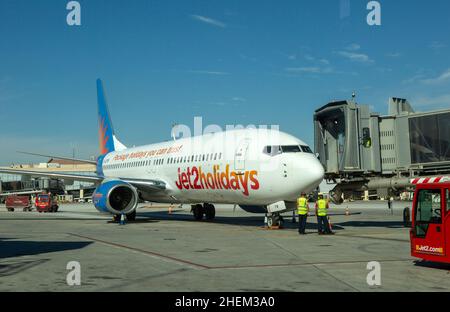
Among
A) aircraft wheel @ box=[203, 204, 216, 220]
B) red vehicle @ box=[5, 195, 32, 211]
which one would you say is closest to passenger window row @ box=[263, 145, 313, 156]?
aircraft wheel @ box=[203, 204, 216, 220]

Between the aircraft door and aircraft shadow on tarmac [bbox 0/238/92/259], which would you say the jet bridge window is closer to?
the aircraft door

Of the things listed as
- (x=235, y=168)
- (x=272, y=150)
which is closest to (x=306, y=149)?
(x=272, y=150)

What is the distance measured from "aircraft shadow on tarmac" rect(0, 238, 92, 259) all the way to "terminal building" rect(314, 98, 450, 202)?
38.3 feet

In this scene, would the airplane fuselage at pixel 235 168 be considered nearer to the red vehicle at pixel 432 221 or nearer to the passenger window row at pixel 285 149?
the passenger window row at pixel 285 149

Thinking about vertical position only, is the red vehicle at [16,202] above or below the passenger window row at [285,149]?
below

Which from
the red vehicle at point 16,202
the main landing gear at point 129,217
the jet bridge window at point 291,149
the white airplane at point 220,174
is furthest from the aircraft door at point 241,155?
the red vehicle at point 16,202

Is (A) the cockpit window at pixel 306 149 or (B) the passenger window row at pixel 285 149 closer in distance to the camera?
(B) the passenger window row at pixel 285 149

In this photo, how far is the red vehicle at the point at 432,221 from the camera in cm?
1058

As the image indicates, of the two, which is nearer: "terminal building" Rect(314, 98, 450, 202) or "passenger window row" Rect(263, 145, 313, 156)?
"terminal building" Rect(314, 98, 450, 202)

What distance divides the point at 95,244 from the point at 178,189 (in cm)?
1090

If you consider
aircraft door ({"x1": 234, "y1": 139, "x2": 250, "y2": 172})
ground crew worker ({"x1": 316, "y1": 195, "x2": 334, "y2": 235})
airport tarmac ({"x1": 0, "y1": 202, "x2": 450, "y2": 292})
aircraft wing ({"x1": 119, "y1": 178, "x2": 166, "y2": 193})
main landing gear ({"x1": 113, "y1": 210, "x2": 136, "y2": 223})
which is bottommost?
airport tarmac ({"x1": 0, "y1": 202, "x2": 450, "y2": 292})

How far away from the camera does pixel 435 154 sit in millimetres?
20000

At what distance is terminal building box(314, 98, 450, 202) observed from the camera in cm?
2009
